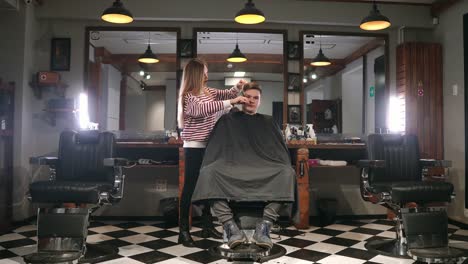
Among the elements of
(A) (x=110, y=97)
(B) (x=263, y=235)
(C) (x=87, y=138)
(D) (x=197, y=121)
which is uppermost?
(A) (x=110, y=97)

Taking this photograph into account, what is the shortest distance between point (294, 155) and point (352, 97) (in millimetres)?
1402

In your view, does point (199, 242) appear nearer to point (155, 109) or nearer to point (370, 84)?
point (155, 109)

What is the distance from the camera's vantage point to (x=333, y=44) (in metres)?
4.54

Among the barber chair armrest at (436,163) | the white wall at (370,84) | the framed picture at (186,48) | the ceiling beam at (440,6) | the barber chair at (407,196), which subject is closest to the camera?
the barber chair at (407,196)

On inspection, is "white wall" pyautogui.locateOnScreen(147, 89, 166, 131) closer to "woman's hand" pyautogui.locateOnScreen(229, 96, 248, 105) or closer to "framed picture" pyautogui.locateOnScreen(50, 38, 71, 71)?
"framed picture" pyautogui.locateOnScreen(50, 38, 71, 71)

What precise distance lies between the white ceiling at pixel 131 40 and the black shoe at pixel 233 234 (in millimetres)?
2835

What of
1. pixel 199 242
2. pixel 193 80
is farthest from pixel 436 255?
pixel 193 80

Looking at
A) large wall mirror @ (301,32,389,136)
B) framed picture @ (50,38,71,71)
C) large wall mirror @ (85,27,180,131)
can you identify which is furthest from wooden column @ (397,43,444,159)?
framed picture @ (50,38,71,71)

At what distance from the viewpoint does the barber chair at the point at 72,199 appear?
237 cm

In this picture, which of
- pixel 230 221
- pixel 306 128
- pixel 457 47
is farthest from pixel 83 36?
pixel 457 47

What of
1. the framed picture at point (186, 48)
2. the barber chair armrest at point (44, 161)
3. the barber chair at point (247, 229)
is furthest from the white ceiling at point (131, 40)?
the barber chair at point (247, 229)

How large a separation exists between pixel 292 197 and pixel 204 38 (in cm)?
281

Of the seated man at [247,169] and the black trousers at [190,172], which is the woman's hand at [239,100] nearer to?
the seated man at [247,169]

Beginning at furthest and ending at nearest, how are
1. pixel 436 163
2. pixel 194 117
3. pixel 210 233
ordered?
pixel 210 233, pixel 436 163, pixel 194 117
